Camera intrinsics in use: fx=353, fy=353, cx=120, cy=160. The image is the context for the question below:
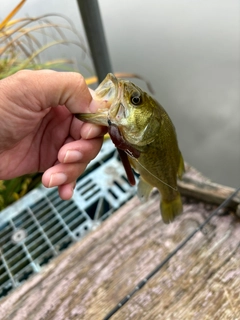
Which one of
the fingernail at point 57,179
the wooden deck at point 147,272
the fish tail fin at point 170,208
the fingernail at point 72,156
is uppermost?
the fingernail at point 72,156

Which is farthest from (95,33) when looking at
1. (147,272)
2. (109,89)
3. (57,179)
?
(147,272)

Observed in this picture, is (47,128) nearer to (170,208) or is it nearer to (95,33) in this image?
(170,208)

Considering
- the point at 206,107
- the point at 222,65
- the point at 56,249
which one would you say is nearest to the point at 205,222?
the point at 56,249

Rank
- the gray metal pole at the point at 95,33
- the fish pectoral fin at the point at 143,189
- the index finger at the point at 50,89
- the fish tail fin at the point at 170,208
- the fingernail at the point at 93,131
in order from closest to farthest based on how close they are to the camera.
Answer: the index finger at the point at 50,89
the fingernail at the point at 93,131
the fish pectoral fin at the point at 143,189
the fish tail fin at the point at 170,208
the gray metal pole at the point at 95,33

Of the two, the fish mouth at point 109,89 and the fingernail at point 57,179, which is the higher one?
the fish mouth at point 109,89

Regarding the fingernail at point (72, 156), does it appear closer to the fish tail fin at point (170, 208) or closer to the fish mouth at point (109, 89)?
the fish mouth at point (109, 89)

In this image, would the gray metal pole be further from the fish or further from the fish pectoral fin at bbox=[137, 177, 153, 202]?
the fish pectoral fin at bbox=[137, 177, 153, 202]

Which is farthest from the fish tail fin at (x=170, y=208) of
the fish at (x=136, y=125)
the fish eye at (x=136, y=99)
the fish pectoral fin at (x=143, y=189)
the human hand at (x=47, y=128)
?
the fish eye at (x=136, y=99)
